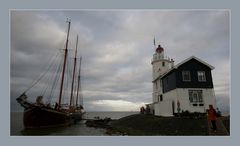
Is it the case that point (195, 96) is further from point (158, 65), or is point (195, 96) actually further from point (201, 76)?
point (158, 65)

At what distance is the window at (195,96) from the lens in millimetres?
21688

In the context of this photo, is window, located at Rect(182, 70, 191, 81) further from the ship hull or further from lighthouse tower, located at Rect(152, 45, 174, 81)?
the ship hull

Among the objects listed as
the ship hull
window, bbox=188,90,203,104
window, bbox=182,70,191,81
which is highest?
window, bbox=182,70,191,81

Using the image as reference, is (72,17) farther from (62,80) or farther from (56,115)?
(56,115)

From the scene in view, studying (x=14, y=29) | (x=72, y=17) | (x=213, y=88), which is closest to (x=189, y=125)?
(x=213, y=88)

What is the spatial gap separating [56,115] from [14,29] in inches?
610

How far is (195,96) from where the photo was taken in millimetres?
21906

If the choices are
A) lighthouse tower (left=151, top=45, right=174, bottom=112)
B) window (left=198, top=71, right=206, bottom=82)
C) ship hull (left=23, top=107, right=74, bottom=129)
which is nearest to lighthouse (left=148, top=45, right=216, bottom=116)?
window (left=198, top=71, right=206, bottom=82)

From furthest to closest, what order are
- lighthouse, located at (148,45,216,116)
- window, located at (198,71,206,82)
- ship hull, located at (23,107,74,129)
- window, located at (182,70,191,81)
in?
ship hull, located at (23,107,74,129)
window, located at (198,71,206,82)
window, located at (182,70,191,81)
lighthouse, located at (148,45,216,116)

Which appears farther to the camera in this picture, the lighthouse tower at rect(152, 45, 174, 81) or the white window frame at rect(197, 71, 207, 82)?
the lighthouse tower at rect(152, 45, 174, 81)

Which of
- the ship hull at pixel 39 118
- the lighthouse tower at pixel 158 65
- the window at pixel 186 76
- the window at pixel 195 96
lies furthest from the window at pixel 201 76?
the ship hull at pixel 39 118

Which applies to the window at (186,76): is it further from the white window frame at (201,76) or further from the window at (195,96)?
the window at (195,96)

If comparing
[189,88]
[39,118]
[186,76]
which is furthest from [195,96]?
[39,118]

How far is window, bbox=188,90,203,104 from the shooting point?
71.2 ft
